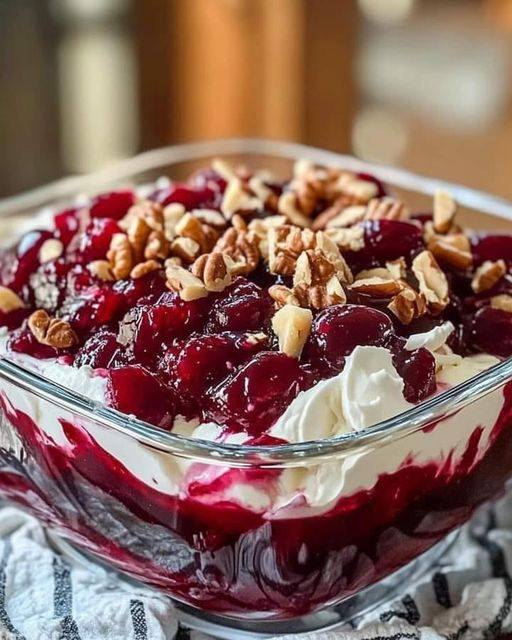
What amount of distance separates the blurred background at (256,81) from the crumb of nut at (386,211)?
1230 mm

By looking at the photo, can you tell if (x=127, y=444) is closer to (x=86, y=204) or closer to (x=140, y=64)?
(x=86, y=204)

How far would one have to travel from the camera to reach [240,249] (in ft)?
Result: 3.28

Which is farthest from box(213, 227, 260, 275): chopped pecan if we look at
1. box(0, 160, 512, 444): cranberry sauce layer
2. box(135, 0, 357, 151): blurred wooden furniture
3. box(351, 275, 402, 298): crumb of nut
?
box(135, 0, 357, 151): blurred wooden furniture

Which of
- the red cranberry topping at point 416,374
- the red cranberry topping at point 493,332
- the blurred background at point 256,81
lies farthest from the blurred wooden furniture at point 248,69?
→ the red cranberry topping at point 416,374

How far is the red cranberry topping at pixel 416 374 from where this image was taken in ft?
2.77

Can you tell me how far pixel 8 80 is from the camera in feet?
8.00

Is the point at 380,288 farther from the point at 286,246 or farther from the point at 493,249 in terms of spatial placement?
the point at 493,249

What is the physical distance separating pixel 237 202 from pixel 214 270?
0.21 m

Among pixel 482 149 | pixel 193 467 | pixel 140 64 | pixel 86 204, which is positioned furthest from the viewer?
pixel 140 64

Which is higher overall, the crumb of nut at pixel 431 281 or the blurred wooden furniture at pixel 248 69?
the crumb of nut at pixel 431 281

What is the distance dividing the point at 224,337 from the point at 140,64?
1832 millimetres

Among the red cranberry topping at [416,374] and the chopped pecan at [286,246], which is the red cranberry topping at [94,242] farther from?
the red cranberry topping at [416,374]

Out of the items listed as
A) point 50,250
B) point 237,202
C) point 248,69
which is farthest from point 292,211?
point 248,69

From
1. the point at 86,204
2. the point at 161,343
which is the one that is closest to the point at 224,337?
the point at 161,343
